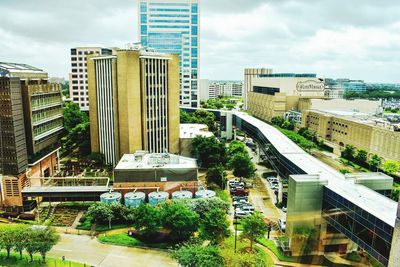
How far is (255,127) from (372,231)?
1880 inches

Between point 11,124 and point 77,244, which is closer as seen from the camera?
point 77,244

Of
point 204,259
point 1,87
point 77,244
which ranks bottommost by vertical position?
point 77,244

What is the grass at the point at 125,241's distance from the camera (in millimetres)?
35781

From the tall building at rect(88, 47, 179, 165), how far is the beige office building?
4192 centimetres

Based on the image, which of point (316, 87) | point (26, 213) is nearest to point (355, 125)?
point (316, 87)

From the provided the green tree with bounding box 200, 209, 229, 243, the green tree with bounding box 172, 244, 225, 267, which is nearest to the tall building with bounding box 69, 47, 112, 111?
the green tree with bounding box 200, 209, 229, 243

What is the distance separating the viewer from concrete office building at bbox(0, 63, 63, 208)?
43375 mm

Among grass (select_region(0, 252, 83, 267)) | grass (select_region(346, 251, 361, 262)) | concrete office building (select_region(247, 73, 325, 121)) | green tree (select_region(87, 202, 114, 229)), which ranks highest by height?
concrete office building (select_region(247, 73, 325, 121))

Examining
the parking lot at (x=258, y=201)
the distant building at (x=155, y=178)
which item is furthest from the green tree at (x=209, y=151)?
the distant building at (x=155, y=178)

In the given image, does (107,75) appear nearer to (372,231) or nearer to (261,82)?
(372,231)

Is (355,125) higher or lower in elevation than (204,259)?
higher

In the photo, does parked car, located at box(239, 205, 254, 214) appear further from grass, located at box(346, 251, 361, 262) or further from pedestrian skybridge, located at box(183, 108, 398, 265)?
grass, located at box(346, 251, 361, 262)

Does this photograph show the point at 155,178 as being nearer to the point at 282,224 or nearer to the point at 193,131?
the point at 282,224

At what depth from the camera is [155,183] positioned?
149 ft
